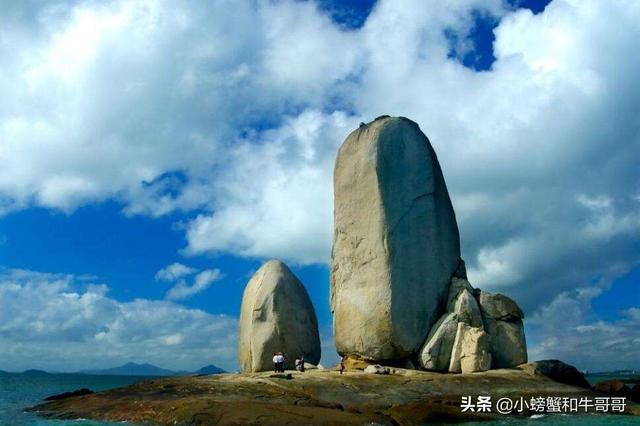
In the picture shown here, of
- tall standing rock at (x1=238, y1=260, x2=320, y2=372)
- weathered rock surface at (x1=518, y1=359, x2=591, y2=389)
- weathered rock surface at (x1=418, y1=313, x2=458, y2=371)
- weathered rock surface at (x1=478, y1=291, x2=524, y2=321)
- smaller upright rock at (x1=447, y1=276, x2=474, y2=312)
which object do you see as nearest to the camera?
weathered rock surface at (x1=518, y1=359, x2=591, y2=389)

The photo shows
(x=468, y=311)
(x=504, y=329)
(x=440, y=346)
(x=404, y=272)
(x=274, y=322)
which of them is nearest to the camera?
(x=440, y=346)

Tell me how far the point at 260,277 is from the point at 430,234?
327 inches

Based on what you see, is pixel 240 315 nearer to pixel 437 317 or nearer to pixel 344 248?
pixel 344 248

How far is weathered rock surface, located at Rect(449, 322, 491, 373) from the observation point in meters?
27.0

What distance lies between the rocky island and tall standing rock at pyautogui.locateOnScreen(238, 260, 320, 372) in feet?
0.18

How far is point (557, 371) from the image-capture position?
27.1 meters

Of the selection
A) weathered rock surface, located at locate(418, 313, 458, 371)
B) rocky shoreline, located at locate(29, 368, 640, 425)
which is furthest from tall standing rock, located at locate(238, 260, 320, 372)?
weathered rock surface, located at locate(418, 313, 458, 371)

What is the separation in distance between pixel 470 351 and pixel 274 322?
8.99m

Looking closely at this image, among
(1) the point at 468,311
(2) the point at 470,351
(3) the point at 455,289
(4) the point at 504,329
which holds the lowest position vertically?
(2) the point at 470,351

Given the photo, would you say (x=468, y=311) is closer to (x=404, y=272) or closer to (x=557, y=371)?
(x=404, y=272)

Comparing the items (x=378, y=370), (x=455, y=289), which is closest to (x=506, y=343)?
(x=455, y=289)

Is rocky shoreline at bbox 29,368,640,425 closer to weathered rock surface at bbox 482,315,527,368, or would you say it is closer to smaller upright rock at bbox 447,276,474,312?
weathered rock surface at bbox 482,315,527,368

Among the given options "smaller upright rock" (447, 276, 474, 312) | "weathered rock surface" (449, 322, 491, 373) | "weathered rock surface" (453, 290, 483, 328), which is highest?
"smaller upright rock" (447, 276, 474, 312)

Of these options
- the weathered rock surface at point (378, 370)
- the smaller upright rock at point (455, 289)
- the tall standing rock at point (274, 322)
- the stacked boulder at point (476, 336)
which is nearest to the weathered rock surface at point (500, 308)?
the stacked boulder at point (476, 336)
